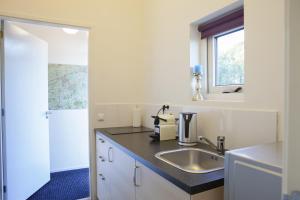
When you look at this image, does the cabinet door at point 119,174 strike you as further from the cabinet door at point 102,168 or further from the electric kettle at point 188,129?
the electric kettle at point 188,129

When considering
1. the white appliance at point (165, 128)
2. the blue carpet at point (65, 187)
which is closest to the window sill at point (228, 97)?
the white appliance at point (165, 128)

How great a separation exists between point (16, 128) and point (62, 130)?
1.11m

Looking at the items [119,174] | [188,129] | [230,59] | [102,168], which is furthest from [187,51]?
[102,168]

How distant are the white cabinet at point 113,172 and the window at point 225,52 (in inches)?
36.1

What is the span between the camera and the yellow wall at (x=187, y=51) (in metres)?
1.09

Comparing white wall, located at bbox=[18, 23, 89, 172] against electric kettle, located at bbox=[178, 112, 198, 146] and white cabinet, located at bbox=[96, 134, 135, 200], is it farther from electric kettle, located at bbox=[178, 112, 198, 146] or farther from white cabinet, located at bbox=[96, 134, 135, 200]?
electric kettle, located at bbox=[178, 112, 198, 146]

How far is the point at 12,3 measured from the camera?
75.5 inches

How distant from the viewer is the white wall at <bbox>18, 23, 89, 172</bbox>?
10.7 feet

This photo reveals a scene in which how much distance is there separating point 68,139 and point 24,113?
1145 millimetres

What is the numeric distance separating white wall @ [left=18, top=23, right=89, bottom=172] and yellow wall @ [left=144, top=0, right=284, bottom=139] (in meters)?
1.58

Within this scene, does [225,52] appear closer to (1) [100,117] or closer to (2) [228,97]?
(2) [228,97]

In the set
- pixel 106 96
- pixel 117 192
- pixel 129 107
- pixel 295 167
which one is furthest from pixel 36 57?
pixel 295 167

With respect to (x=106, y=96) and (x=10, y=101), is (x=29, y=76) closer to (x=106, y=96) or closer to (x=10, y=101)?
(x=10, y=101)

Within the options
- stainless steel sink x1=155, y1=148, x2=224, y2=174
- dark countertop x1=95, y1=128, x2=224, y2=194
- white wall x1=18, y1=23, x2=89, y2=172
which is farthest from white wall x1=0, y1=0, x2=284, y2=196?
white wall x1=18, y1=23, x2=89, y2=172
